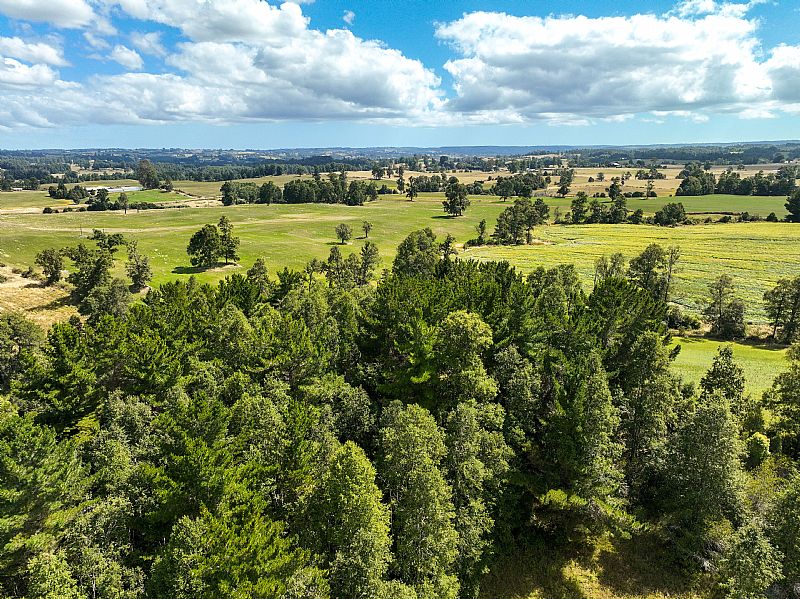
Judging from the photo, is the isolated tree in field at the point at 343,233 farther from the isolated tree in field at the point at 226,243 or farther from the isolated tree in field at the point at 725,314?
the isolated tree in field at the point at 725,314

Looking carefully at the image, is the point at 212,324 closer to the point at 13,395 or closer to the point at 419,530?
the point at 13,395

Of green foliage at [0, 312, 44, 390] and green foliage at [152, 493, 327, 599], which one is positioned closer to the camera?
green foliage at [152, 493, 327, 599]

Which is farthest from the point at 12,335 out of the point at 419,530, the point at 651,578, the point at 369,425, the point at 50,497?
the point at 651,578

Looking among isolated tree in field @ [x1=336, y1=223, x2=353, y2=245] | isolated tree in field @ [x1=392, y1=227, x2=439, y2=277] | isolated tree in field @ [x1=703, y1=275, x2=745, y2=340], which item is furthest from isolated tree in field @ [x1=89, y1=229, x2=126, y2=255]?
isolated tree in field @ [x1=703, y1=275, x2=745, y2=340]

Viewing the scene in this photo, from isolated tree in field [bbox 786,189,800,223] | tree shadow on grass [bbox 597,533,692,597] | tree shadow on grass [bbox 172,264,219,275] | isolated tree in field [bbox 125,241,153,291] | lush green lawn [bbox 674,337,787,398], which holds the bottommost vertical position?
tree shadow on grass [bbox 597,533,692,597]

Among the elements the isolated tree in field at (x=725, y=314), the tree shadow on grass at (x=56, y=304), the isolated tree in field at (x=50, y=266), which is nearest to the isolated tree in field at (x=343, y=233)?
the isolated tree in field at (x=50, y=266)

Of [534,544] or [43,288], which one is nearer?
[534,544]

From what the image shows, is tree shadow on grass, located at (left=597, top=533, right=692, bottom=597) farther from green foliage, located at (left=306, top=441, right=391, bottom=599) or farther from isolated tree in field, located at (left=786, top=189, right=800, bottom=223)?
isolated tree in field, located at (left=786, top=189, right=800, bottom=223)
